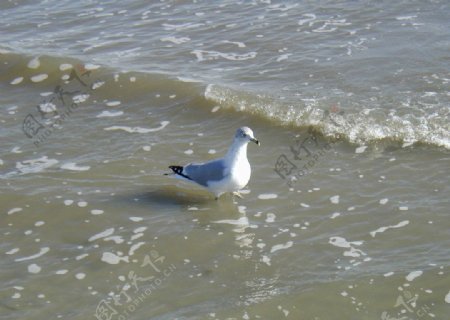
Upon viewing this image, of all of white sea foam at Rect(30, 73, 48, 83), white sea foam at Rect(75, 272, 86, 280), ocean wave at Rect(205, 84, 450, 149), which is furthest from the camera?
white sea foam at Rect(30, 73, 48, 83)

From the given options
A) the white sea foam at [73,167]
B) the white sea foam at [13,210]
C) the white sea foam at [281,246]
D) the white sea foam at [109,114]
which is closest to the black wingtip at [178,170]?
the white sea foam at [73,167]

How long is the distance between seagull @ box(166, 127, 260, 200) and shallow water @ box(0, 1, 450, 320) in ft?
0.85

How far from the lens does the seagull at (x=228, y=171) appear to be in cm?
801

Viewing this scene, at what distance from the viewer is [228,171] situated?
8.03m

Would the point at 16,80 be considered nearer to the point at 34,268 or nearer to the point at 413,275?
the point at 34,268

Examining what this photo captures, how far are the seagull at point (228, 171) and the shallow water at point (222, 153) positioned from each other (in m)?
0.26

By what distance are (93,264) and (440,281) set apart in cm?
309

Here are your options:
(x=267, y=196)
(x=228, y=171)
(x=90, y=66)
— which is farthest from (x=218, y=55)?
(x=228, y=171)

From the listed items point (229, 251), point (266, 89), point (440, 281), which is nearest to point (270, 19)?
point (266, 89)

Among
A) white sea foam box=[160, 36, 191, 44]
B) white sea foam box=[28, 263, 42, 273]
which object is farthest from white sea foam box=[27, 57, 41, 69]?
white sea foam box=[28, 263, 42, 273]

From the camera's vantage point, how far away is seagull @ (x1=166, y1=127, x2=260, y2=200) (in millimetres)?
8008

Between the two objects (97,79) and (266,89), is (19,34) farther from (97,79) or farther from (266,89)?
(266,89)

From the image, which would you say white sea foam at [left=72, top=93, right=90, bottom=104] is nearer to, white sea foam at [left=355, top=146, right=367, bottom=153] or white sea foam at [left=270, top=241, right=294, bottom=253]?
white sea foam at [left=355, top=146, right=367, bottom=153]

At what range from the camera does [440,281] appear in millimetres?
6438
